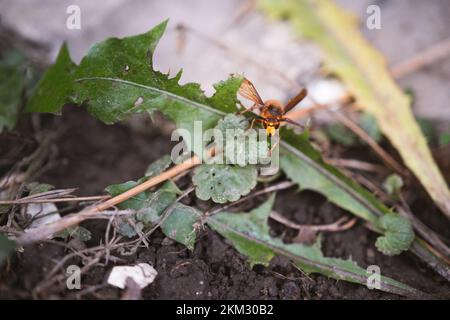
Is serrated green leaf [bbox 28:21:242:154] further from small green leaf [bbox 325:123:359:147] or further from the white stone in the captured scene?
small green leaf [bbox 325:123:359:147]

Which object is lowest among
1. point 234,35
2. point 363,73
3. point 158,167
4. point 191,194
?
point 191,194

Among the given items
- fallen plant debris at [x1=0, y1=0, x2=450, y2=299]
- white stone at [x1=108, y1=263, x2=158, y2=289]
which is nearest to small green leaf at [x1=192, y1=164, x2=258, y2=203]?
fallen plant debris at [x1=0, y1=0, x2=450, y2=299]

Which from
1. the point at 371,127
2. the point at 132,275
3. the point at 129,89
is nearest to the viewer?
the point at 132,275

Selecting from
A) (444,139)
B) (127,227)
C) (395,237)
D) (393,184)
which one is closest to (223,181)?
(127,227)

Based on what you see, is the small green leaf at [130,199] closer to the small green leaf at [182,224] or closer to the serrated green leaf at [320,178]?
the small green leaf at [182,224]

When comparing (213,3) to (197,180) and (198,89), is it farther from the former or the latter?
(197,180)

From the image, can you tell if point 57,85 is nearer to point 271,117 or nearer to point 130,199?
Result: point 130,199
